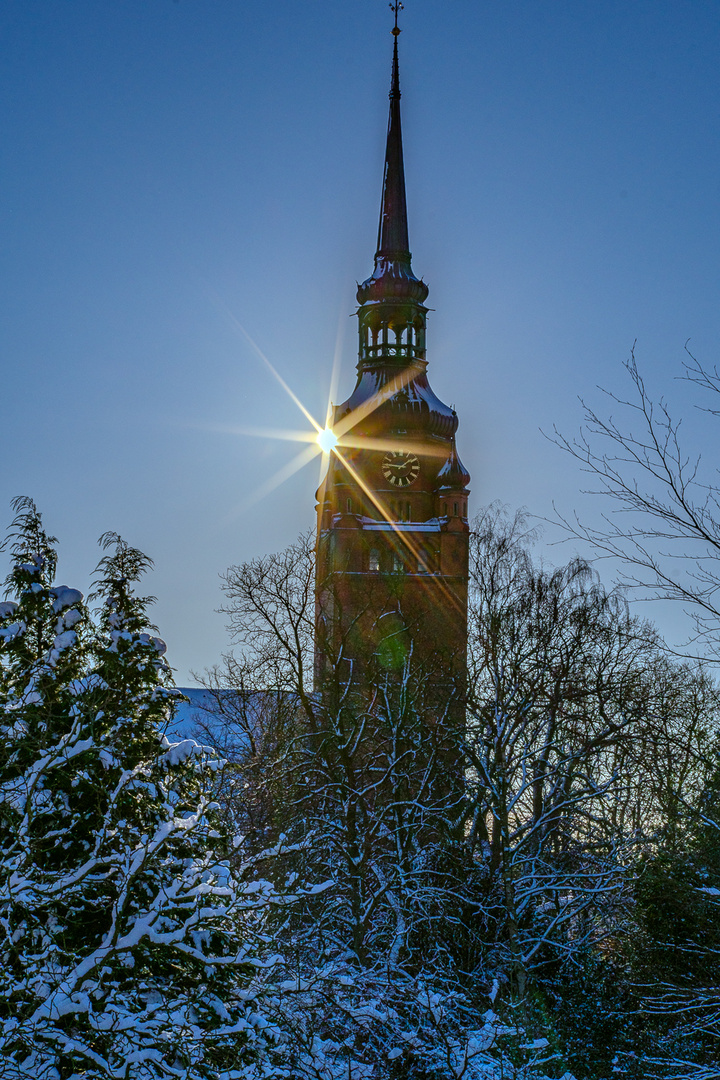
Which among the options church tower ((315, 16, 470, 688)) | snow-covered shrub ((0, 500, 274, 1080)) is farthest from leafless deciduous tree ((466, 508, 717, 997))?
church tower ((315, 16, 470, 688))

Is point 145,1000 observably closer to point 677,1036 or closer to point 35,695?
point 35,695

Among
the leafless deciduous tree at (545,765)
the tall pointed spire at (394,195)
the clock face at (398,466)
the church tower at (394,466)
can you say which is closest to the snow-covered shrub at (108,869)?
the leafless deciduous tree at (545,765)

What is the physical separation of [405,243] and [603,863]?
33305 millimetres

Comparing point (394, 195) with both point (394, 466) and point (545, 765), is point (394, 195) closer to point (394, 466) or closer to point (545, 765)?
point (394, 466)

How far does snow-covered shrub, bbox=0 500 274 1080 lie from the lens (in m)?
6.67

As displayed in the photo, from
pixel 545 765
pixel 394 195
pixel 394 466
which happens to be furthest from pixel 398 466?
pixel 545 765

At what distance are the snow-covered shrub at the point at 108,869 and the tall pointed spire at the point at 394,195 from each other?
3537cm

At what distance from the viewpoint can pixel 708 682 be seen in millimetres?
22797

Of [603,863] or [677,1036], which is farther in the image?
[603,863]

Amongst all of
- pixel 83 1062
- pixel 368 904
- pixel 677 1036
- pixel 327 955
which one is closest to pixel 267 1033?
pixel 83 1062

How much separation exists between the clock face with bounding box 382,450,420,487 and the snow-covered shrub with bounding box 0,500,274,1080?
100 ft

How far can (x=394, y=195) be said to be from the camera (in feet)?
146

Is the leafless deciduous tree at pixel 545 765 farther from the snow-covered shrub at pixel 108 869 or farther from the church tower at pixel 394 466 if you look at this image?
the church tower at pixel 394 466

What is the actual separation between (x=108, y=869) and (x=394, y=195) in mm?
41129
